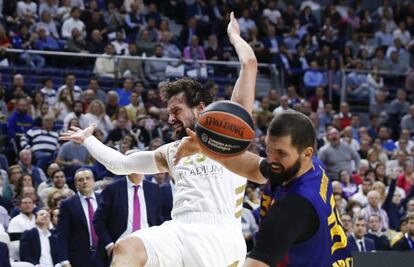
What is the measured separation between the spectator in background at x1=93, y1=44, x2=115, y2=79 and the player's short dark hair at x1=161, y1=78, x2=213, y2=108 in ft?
39.8

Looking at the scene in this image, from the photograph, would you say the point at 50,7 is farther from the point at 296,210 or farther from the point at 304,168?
the point at 296,210

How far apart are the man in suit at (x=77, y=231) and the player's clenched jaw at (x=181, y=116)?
15.1 feet

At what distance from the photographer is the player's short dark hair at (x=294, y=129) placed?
5.30m

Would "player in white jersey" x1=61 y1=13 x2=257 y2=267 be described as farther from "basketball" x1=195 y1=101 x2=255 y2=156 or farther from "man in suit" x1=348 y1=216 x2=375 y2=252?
"man in suit" x1=348 y1=216 x2=375 y2=252

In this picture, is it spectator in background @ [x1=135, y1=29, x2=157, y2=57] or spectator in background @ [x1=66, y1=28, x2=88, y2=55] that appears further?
spectator in background @ [x1=135, y1=29, x2=157, y2=57]

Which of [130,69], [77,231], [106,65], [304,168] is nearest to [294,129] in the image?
[304,168]

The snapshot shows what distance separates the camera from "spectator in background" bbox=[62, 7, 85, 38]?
2088 cm

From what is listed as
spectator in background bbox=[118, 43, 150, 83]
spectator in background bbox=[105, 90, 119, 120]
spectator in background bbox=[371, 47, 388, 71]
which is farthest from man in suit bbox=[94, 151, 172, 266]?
spectator in background bbox=[371, 47, 388, 71]

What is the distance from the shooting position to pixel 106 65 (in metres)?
20.0

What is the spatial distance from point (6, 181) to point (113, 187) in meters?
3.78

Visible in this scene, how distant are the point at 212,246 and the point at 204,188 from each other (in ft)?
1.66

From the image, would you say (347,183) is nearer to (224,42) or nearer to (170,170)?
(224,42)

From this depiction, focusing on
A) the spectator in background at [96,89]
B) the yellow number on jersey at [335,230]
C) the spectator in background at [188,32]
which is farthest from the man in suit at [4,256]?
the spectator in background at [188,32]

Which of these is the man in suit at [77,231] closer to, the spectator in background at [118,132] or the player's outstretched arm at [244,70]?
the spectator in background at [118,132]
